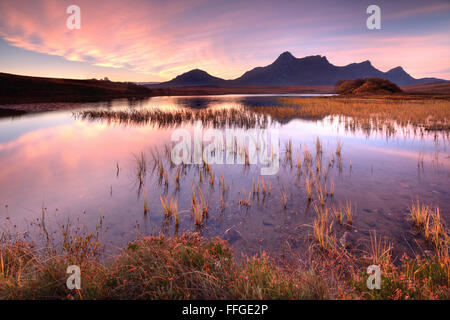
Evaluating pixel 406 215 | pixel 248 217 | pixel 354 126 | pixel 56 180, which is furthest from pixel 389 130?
pixel 56 180

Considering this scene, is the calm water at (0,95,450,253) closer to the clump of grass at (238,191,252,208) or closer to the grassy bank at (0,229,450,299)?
the clump of grass at (238,191,252,208)

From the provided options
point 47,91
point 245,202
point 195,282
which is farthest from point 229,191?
point 47,91

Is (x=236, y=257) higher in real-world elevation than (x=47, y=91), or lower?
lower

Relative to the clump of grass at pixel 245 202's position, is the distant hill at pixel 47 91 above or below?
above

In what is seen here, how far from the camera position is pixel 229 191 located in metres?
9.00

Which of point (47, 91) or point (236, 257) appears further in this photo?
point (47, 91)

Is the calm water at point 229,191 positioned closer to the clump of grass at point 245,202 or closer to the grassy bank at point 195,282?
the clump of grass at point 245,202

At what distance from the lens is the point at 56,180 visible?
10.6 metres

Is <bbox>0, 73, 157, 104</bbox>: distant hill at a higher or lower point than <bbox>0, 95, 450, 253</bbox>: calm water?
higher

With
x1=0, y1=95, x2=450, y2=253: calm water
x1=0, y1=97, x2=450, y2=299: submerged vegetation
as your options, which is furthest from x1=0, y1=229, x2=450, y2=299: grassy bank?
x1=0, y1=95, x2=450, y2=253: calm water

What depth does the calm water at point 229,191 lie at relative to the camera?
636 cm

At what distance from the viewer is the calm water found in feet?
20.9

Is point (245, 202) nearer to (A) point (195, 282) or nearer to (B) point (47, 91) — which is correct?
(A) point (195, 282)

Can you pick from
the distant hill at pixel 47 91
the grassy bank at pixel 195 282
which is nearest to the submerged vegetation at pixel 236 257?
the grassy bank at pixel 195 282
